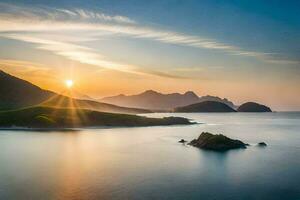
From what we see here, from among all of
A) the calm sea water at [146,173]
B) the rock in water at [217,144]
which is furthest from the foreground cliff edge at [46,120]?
the rock in water at [217,144]

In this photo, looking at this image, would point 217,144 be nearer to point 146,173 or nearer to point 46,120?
point 146,173

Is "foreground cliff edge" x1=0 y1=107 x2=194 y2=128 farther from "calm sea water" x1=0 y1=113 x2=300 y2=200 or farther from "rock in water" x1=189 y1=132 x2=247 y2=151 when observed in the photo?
"rock in water" x1=189 y1=132 x2=247 y2=151

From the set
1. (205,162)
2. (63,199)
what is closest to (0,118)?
(205,162)

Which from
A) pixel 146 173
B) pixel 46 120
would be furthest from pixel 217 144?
pixel 46 120

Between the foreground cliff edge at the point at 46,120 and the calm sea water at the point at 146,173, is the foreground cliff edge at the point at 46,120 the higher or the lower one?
the higher one

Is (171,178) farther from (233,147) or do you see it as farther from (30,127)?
(30,127)

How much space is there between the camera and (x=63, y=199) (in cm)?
4397

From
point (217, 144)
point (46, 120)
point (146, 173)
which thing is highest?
point (46, 120)

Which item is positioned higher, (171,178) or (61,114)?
(61,114)

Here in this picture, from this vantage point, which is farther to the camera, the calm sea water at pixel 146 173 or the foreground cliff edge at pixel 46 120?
the foreground cliff edge at pixel 46 120

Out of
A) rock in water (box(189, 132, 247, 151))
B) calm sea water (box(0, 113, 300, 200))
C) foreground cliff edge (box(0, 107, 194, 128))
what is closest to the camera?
calm sea water (box(0, 113, 300, 200))

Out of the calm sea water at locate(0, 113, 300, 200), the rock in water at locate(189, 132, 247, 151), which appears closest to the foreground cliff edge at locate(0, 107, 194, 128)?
the calm sea water at locate(0, 113, 300, 200)

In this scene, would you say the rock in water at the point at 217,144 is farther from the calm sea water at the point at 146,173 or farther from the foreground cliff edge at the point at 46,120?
the foreground cliff edge at the point at 46,120

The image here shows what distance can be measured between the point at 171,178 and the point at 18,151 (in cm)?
5118
